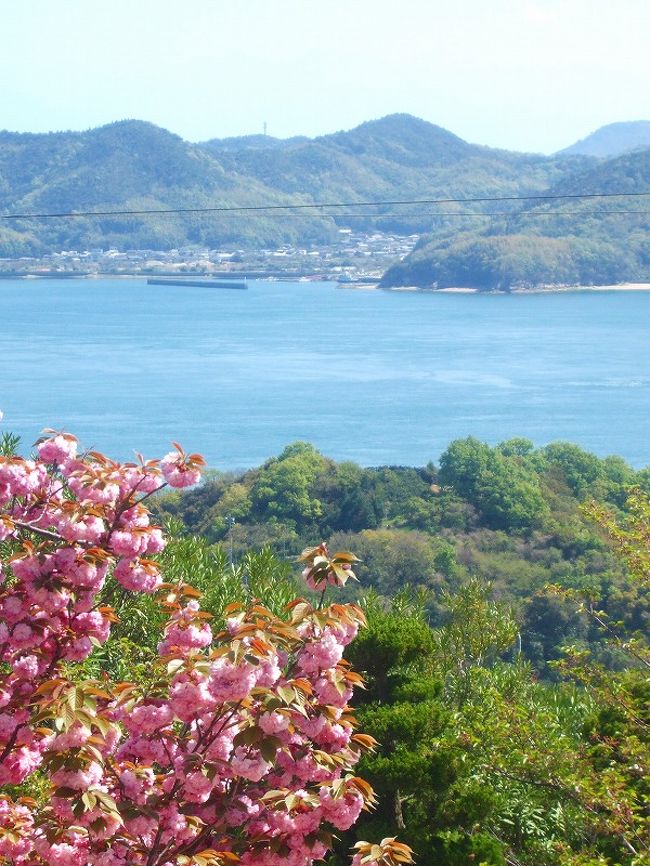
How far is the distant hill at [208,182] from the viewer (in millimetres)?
106062

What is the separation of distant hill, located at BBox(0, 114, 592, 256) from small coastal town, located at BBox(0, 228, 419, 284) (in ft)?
3.68

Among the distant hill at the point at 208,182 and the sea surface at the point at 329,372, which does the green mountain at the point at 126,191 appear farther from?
the sea surface at the point at 329,372

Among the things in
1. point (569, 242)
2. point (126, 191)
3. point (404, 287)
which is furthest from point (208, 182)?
point (569, 242)

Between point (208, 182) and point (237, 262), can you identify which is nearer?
point (237, 262)

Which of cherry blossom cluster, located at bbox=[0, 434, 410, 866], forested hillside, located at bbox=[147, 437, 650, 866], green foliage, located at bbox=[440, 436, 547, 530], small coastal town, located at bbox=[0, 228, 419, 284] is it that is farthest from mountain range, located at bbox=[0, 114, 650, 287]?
cherry blossom cluster, located at bbox=[0, 434, 410, 866]

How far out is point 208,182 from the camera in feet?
373

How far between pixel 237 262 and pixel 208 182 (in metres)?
8.72

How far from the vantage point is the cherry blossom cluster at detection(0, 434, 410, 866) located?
8.46ft

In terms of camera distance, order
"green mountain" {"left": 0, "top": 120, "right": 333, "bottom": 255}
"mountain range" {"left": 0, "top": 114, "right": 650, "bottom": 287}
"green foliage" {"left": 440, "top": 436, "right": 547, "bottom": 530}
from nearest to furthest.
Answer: "green foliage" {"left": 440, "top": 436, "right": 547, "bottom": 530} → "mountain range" {"left": 0, "top": 114, "right": 650, "bottom": 287} → "green mountain" {"left": 0, "top": 120, "right": 333, "bottom": 255}

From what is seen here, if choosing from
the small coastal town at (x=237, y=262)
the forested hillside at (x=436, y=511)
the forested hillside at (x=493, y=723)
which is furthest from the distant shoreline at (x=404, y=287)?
the forested hillside at (x=493, y=723)

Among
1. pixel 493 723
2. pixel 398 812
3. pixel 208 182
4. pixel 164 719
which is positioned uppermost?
pixel 208 182

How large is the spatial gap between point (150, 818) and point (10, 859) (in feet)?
1.07

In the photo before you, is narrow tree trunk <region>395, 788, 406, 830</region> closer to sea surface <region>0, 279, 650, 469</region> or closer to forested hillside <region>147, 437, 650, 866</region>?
forested hillside <region>147, 437, 650, 866</region>

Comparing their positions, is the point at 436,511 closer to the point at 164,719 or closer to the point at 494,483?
the point at 494,483
